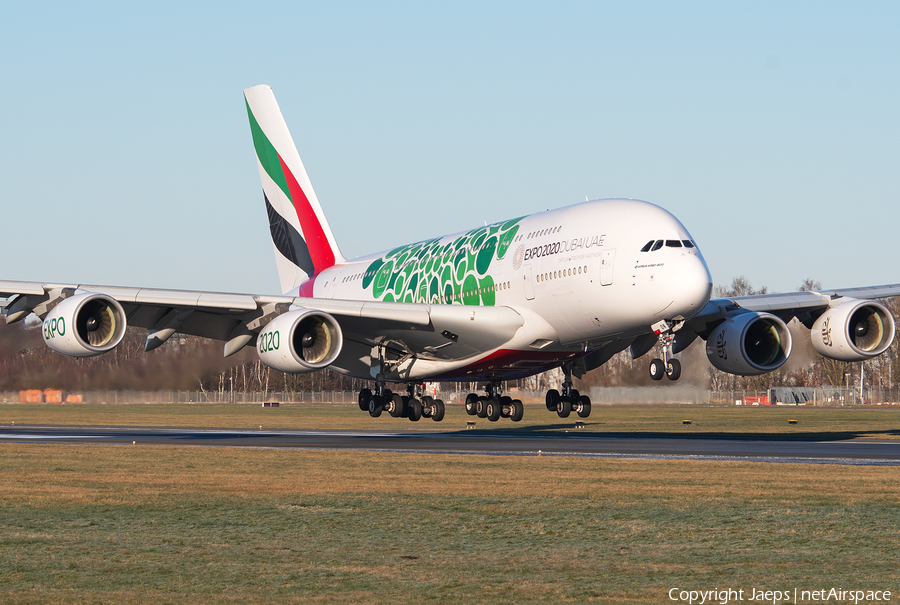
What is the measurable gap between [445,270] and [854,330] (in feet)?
45.6

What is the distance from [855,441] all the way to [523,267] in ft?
44.0

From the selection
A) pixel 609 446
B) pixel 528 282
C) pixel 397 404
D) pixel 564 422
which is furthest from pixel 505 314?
pixel 564 422

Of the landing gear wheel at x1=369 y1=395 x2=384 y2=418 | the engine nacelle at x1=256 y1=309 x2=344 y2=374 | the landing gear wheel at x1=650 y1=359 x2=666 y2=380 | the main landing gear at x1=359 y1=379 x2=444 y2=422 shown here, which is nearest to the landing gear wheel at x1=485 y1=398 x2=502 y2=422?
the main landing gear at x1=359 y1=379 x2=444 y2=422

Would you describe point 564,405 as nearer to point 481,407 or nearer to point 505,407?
point 505,407

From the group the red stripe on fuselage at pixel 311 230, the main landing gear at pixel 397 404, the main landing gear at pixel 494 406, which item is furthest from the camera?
the red stripe on fuselage at pixel 311 230

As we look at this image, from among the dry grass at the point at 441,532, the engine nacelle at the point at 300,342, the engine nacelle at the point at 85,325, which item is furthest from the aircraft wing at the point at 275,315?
the dry grass at the point at 441,532

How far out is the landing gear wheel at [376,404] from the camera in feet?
130

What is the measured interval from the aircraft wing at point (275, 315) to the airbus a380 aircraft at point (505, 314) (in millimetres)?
52

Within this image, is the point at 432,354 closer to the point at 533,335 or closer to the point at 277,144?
the point at 533,335

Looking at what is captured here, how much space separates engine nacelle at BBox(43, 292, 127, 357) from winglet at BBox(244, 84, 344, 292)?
1612 cm

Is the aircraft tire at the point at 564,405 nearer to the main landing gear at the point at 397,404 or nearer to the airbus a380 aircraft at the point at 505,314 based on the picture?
the airbus a380 aircraft at the point at 505,314

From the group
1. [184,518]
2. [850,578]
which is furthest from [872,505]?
[184,518]

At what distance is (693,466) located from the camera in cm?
2525

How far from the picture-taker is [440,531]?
48.3ft
